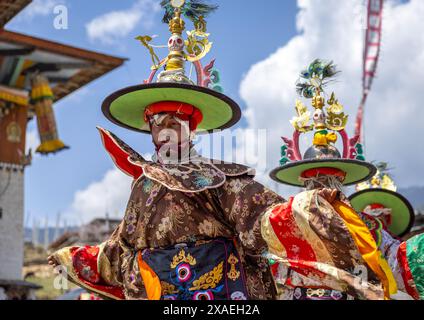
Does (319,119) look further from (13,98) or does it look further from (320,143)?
(13,98)

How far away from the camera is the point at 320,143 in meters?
6.20

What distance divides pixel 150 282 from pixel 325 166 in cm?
283

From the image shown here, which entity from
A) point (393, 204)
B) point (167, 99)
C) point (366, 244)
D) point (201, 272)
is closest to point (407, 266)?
point (366, 244)

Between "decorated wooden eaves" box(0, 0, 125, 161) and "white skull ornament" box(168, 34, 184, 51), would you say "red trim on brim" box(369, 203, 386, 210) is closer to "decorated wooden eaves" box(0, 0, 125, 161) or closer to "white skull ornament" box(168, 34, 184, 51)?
"white skull ornament" box(168, 34, 184, 51)

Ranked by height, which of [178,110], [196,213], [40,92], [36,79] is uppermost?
[36,79]

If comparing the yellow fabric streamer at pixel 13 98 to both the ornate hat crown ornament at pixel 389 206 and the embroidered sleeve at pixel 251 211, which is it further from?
the embroidered sleeve at pixel 251 211

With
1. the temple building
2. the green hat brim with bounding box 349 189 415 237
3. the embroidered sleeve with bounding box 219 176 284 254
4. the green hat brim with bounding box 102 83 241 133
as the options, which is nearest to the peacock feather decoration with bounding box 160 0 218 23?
the green hat brim with bounding box 102 83 241 133

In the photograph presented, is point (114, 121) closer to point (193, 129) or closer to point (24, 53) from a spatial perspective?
point (193, 129)

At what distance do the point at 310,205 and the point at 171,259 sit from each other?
885 mm

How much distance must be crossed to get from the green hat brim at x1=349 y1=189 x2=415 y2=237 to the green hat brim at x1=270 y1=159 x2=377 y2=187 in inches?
59.3

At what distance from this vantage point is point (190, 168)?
3.75m

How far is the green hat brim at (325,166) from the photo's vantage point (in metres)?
5.90

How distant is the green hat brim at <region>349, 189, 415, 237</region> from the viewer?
25.7ft
